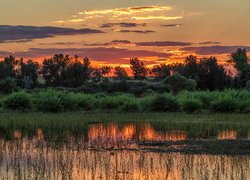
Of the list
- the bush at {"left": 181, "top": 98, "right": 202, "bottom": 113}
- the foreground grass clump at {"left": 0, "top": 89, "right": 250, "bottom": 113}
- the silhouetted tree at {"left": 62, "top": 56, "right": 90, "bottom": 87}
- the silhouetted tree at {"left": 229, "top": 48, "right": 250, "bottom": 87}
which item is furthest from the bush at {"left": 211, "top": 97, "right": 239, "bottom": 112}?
the silhouetted tree at {"left": 62, "top": 56, "right": 90, "bottom": 87}

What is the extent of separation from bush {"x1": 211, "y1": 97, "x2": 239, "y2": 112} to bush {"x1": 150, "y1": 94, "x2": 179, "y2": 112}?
12.9 feet

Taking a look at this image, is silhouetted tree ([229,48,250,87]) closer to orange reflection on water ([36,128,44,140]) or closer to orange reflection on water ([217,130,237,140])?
orange reflection on water ([217,130,237,140])

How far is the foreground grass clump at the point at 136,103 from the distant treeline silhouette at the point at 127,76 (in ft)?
80.7

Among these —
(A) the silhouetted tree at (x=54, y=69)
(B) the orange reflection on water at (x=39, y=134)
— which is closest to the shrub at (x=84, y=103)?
(B) the orange reflection on water at (x=39, y=134)

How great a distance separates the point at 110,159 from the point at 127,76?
107548mm

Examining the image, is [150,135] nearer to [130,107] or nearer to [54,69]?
[130,107]

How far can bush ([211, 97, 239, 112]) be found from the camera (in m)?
45.1

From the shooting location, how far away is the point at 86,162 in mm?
16750

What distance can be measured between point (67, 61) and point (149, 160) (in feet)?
395

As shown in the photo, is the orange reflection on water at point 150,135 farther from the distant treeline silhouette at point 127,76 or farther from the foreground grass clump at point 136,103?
the distant treeline silhouette at point 127,76

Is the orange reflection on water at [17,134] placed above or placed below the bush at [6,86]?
above

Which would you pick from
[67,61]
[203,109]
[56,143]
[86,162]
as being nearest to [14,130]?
[56,143]

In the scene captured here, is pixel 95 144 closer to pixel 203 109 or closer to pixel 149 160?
pixel 149 160

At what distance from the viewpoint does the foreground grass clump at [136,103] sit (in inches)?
1790
